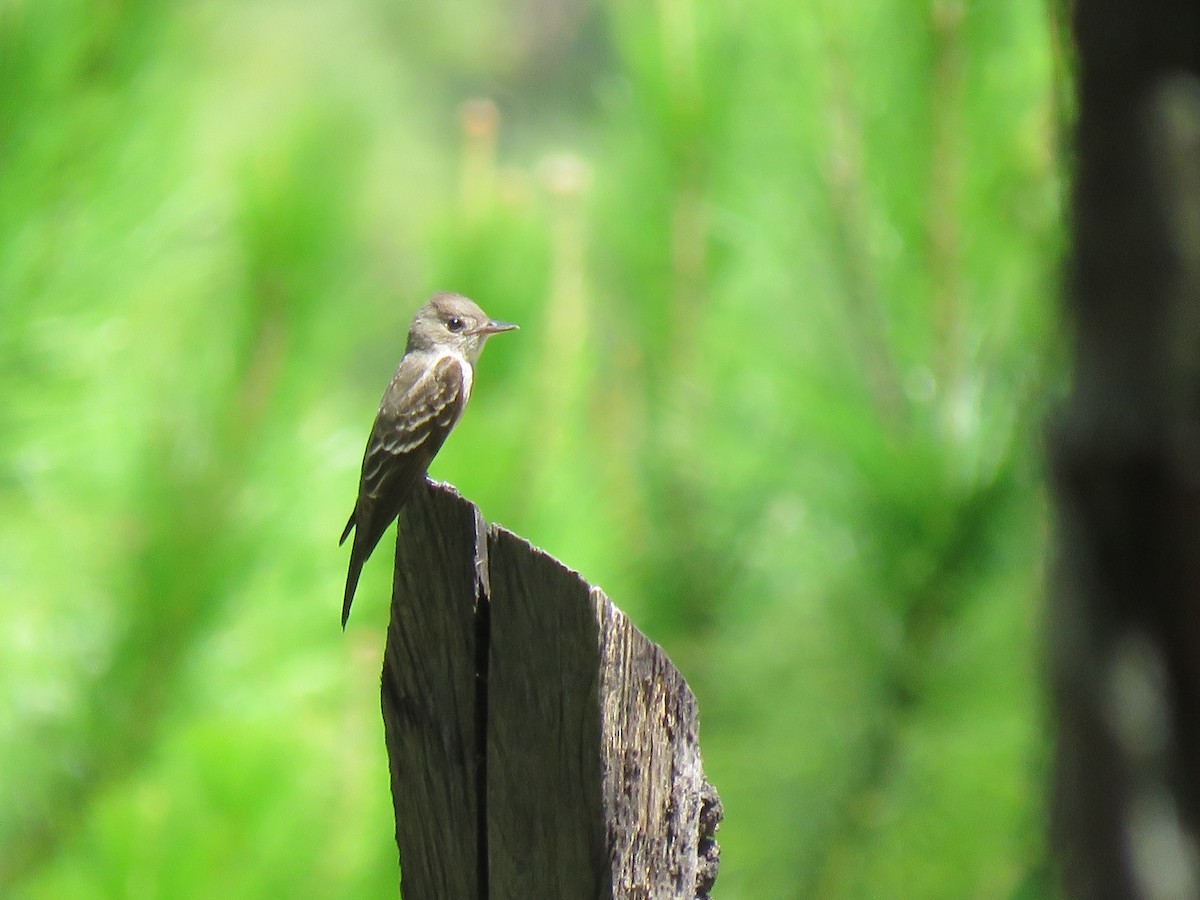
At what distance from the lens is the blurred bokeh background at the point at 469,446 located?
2.17 meters

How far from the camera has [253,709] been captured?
237 centimetres

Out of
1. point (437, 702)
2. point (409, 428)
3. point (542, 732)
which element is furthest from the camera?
point (409, 428)

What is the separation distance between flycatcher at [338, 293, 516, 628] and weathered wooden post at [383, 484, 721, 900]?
48cm

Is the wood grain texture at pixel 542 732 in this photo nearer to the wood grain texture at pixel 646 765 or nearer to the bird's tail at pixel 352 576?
the wood grain texture at pixel 646 765

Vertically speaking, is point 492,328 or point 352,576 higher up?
point 492,328

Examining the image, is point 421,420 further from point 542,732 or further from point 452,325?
point 542,732

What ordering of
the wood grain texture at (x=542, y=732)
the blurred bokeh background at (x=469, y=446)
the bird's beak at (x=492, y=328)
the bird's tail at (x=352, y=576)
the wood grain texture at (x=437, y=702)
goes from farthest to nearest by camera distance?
the bird's beak at (x=492, y=328) → the blurred bokeh background at (x=469, y=446) → the bird's tail at (x=352, y=576) → the wood grain texture at (x=437, y=702) → the wood grain texture at (x=542, y=732)

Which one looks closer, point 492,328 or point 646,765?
point 646,765

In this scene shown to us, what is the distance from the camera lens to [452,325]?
2469mm

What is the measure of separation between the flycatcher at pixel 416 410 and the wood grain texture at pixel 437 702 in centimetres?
42

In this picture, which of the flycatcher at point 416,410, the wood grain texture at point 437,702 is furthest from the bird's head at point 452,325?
the wood grain texture at point 437,702

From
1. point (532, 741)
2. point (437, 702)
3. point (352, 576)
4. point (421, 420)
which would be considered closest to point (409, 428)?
point (421, 420)

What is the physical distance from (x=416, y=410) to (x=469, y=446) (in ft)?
0.96

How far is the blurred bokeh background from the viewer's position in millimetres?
2172
